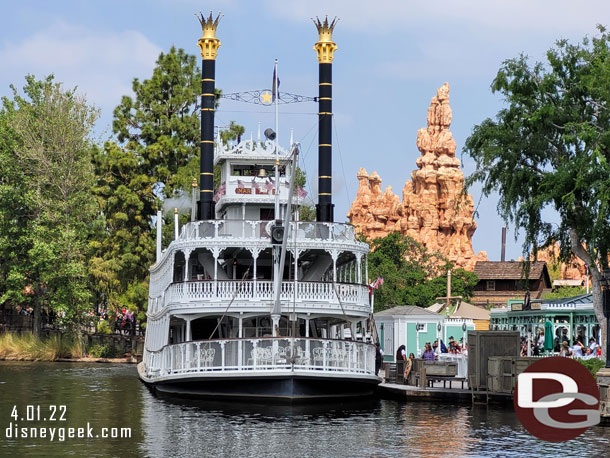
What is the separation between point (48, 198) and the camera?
6088 centimetres

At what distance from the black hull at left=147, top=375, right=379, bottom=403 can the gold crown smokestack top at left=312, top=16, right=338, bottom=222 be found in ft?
30.9

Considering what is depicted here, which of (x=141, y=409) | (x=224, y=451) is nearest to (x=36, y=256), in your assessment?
(x=141, y=409)

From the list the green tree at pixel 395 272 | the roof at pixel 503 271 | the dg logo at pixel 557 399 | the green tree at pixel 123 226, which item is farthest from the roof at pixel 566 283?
the dg logo at pixel 557 399

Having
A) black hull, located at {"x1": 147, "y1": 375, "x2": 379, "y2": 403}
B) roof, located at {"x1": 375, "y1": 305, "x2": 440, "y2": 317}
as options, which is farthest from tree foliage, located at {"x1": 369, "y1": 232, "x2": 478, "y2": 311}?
black hull, located at {"x1": 147, "y1": 375, "x2": 379, "y2": 403}

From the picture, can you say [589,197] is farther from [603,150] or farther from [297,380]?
[297,380]

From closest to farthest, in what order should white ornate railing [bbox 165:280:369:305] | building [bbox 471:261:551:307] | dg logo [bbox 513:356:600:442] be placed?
dg logo [bbox 513:356:600:442], white ornate railing [bbox 165:280:369:305], building [bbox 471:261:551:307]

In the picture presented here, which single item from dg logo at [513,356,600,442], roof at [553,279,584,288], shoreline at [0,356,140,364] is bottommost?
dg logo at [513,356,600,442]

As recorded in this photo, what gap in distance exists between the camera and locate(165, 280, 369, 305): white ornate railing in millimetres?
32844

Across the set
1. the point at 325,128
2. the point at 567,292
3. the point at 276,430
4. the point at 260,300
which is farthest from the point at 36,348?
the point at 567,292

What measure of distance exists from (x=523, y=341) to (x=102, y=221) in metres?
Answer: 26.6

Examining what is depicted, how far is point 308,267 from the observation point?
3788 cm

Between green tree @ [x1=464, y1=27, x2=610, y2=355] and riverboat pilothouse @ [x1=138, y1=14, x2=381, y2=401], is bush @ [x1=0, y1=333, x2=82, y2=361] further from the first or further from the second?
green tree @ [x1=464, y1=27, x2=610, y2=355]

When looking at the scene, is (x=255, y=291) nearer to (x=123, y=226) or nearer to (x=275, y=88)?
(x=275, y=88)

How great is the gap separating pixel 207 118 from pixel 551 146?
12.8 meters
